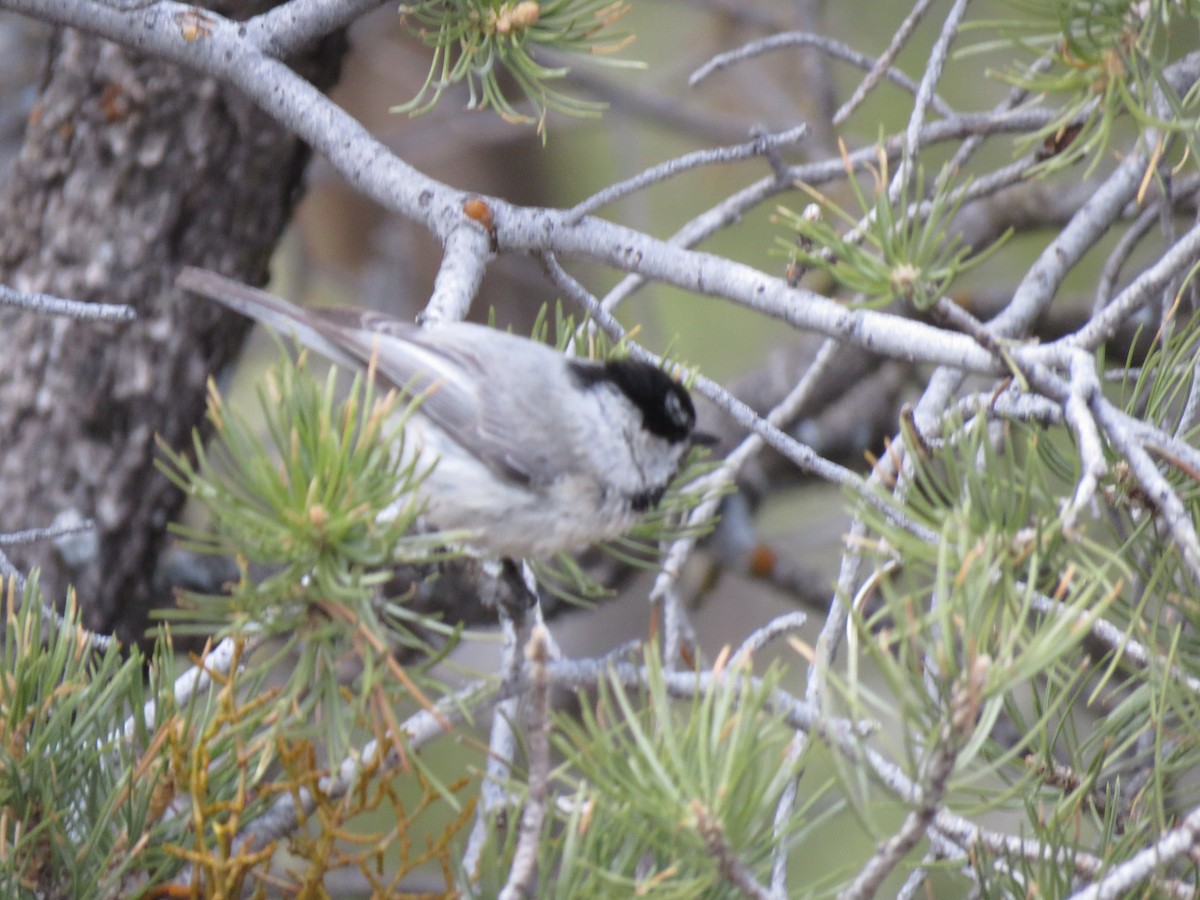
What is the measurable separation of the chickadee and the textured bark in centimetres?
65

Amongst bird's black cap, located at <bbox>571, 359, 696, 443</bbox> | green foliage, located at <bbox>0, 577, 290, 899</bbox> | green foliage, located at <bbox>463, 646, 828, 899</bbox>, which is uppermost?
bird's black cap, located at <bbox>571, 359, 696, 443</bbox>

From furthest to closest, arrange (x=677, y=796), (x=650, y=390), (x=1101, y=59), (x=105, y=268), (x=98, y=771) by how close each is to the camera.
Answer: (x=105, y=268) → (x=650, y=390) → (x=1101, y=59) → (x=98, y=771) → (x=677, y=796)

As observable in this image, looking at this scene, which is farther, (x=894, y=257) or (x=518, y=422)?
(x=518, y=422)

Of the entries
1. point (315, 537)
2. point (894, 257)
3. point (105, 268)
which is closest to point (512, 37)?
point (894, 257)

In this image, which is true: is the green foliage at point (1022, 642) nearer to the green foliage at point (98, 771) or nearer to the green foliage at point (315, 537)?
the green foliage at point (315, 537)

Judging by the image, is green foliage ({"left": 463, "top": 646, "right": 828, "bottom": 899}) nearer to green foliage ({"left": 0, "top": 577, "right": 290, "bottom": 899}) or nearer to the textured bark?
green foliage ({"left": 0, "top": 577, "right": 290, "bottom": 899})

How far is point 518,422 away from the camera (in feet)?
4.53

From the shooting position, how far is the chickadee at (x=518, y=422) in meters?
1.26

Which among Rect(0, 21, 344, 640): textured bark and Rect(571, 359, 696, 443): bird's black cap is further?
Rect(0, 21, 344, 640): textured bark

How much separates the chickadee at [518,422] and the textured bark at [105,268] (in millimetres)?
646

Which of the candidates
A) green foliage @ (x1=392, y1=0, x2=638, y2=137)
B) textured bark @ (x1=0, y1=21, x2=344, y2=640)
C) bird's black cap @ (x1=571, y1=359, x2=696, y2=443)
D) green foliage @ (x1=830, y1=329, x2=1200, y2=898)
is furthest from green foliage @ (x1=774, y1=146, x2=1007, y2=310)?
textured bark @ (x1=0, y1=21, x2=344, y2=640)

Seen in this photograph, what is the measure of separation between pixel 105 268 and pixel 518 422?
891 millimetres

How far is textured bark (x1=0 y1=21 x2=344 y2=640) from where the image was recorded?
1888 mm

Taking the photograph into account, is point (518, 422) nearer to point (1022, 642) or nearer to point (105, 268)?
point (1022, 642)
